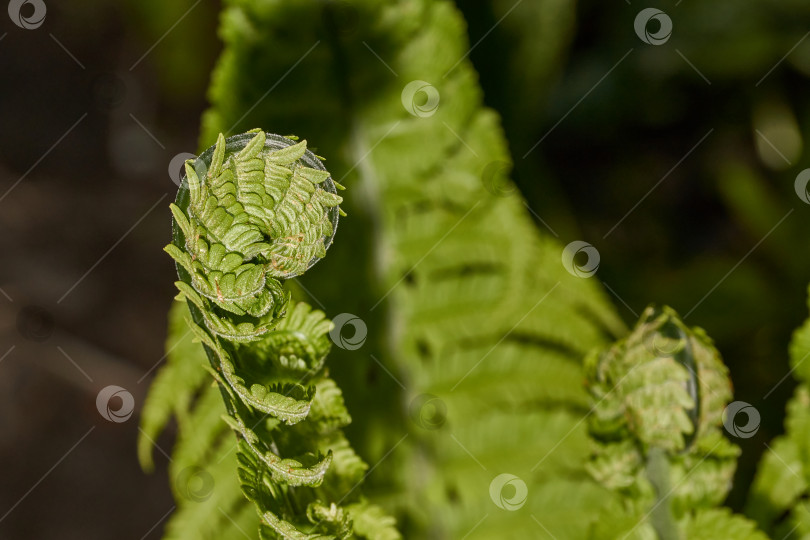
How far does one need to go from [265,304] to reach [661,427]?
377 mm

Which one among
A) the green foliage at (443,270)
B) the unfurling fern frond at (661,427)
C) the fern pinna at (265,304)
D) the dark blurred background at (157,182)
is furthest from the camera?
the dark blurred background at (157,182)

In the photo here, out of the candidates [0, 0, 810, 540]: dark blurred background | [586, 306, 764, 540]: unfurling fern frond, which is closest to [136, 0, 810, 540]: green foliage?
[586, 306, 764, 540]: unfurling fern frond

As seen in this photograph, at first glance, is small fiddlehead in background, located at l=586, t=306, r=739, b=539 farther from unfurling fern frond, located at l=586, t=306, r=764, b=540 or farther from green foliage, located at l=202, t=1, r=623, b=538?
green foliage, located at l=202, t=1, r=623, b=538

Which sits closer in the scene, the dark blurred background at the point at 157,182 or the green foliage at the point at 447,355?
the green foliage at the point at 447,355

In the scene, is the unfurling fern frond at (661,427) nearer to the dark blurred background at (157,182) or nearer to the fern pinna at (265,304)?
the fern pinna at (265,304)

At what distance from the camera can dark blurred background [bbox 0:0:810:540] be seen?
160 cm

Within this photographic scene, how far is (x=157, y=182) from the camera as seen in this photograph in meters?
1.80

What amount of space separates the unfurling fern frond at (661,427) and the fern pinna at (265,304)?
253 millimetres

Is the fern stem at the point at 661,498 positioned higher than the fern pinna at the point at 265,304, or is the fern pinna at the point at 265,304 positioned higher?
the fern stem at the point at 661,498

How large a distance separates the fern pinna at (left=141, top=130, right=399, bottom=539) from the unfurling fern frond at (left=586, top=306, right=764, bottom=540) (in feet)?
0.83

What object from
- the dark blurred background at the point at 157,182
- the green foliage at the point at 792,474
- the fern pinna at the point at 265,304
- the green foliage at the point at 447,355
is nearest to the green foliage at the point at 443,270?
the green foliage at the point at 447,355

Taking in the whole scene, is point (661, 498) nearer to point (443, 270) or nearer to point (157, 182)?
point (443, 270)

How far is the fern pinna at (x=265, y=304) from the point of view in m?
0.46

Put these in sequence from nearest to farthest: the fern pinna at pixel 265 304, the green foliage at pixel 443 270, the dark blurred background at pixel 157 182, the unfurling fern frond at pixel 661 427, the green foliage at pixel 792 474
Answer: the fern pinna at pixel 265 304
the unfurling fern frond at pixel 661 427
the green foliage at pixel 792 474
the green foliage at pixel 443 270
the dark blurred background at pixel 157 182
